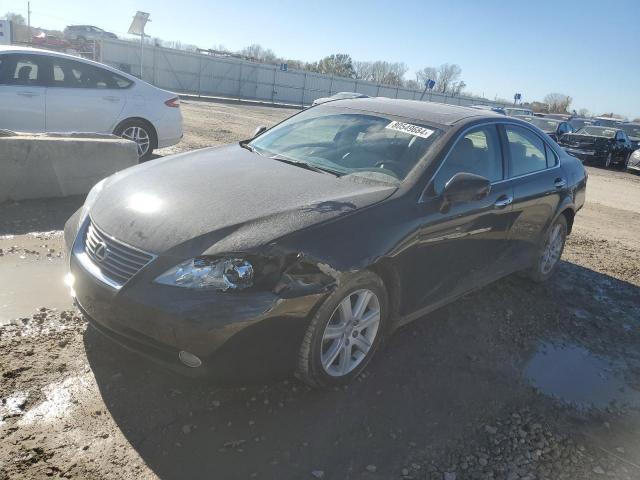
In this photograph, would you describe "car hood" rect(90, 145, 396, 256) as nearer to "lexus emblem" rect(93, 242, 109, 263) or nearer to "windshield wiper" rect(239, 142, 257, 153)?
"lexus emblem" rect(93, 242, 109, 263)

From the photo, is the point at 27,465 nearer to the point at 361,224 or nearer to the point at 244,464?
the point at 244,464

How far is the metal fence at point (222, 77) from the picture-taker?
3175 centimetres

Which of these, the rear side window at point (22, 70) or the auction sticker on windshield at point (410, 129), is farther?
the rear side window at point (22, 70)

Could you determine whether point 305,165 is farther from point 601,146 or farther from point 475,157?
point 601,146

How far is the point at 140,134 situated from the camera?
27.5 feet

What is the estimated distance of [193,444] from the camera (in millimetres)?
2637

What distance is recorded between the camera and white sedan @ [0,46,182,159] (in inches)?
290

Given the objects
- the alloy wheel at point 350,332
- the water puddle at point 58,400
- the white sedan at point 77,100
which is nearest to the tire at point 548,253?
the alloy wheel at point 350,332

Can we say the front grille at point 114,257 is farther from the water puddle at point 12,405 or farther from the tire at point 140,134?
the tire at point 140,134

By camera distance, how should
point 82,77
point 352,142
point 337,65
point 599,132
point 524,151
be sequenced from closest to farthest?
1. point 352,142
2. point 524,151
3. point 82,77
4. point 599,132
5. point 337,65

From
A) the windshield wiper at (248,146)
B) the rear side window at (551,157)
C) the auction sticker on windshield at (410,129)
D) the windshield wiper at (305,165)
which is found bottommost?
the windshield wiper at (248,146)

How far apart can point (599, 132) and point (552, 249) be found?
60.6 feet

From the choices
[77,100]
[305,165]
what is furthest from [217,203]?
[77,100]

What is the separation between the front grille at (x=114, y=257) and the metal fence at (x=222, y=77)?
29582mm
